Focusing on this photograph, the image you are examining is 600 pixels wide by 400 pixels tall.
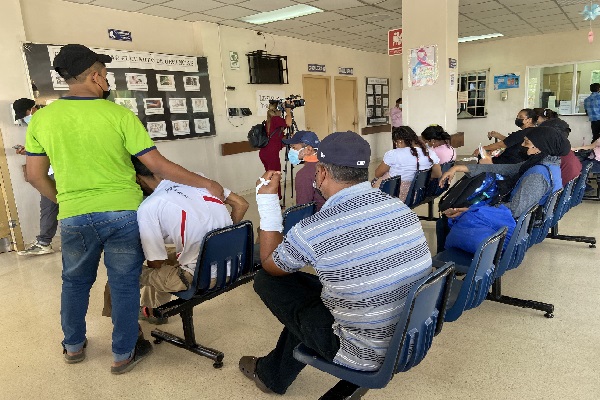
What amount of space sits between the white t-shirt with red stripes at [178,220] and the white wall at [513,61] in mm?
9614

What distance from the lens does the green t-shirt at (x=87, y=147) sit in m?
1.83

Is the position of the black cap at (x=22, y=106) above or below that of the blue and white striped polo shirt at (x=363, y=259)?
above

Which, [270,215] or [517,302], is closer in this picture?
[270,215]

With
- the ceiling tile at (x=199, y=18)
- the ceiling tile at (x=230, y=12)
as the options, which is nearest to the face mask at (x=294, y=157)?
the ceiling tile at (x=230, y=12)

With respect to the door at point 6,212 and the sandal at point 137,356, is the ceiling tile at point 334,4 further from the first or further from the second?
the sandal at point 137,356

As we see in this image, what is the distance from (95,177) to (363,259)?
1.34 m

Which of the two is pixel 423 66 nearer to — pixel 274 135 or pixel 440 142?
pixel 440 142

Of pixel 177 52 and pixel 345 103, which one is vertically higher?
pixel 177 52

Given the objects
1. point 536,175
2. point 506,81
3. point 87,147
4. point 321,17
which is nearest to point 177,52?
point 321,17

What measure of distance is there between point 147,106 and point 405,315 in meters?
5.24

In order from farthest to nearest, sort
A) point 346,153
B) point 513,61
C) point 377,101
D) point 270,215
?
point 377,101 → point 513,61 → point 270,215 → point 346,153

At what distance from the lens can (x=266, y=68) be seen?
7164 mm

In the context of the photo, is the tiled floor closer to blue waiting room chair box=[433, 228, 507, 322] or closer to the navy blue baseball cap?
blue waiting room chair box=[433, 228, 507, 322]

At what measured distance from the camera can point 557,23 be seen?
792 cm
